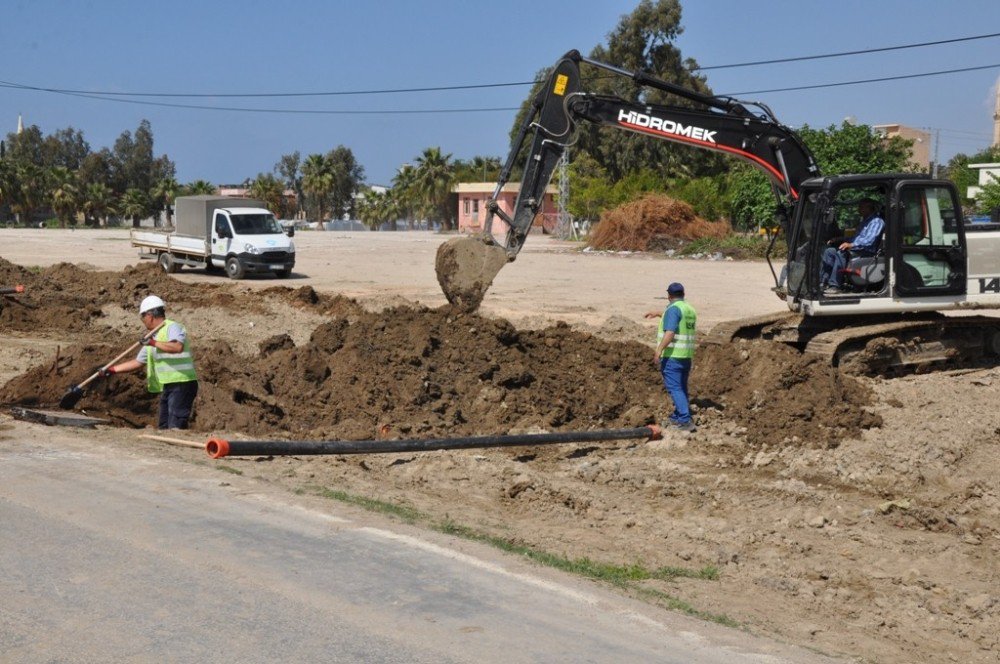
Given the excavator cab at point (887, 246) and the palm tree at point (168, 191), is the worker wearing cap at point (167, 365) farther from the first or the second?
the palm tree at point (168, 191)

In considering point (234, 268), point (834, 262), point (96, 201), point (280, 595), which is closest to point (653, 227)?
point (234, 268)

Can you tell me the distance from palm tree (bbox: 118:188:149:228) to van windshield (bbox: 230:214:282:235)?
78763 millimetres

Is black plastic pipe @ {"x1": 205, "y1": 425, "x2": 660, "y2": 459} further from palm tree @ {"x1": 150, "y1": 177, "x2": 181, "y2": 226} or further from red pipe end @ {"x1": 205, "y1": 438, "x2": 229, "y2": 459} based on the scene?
palm tree @ {"x1": 150, "y1": 177, "x2": 181, "y2": 226}

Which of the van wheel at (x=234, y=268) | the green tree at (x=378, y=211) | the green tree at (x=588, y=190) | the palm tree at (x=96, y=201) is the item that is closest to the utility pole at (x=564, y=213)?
the green tree at (x=588, y=190)

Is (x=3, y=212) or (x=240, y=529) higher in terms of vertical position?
(x=3, y=212)

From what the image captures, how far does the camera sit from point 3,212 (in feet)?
351

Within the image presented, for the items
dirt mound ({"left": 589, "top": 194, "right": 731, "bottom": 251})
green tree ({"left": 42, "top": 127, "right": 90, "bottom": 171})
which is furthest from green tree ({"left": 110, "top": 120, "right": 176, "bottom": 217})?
dirt mound ({"left": 589, "top": 194, "right": 731, "bottom": 251})

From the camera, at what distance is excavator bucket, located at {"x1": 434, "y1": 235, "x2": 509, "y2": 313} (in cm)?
1514

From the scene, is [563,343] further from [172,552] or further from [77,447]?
[172,552]

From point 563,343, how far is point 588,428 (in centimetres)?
274

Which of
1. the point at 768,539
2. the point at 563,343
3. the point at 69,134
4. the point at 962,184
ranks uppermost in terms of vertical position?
the point at 69,134

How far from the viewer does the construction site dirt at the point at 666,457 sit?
734cm

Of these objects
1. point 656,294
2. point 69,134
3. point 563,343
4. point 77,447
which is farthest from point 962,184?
point 69,134

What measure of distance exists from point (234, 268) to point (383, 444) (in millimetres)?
22817
